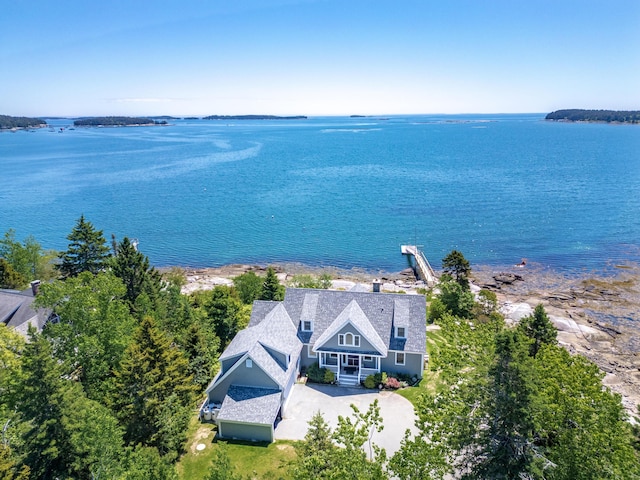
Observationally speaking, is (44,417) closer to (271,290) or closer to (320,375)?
(320,375)

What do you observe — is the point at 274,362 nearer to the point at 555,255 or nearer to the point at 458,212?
the point at 555,255

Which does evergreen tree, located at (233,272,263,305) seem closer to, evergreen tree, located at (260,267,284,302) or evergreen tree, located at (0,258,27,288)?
evergreen tree, located at (260,267,284,302)

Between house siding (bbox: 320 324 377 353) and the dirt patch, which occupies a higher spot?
house siding (bbox: 320 324 377 353)

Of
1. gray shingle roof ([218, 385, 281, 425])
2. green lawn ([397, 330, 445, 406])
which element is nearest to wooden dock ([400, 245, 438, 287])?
green lawn ([397, 330, 445, 406])

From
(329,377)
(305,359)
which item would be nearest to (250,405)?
(329,377)

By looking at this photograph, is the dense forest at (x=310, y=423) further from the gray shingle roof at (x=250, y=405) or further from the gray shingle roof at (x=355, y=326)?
the gray shingle roof at (x=355, y=326)

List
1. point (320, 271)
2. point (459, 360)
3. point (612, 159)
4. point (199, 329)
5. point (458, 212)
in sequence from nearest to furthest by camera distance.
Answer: point (459, 360), point (199, 329), point (320, 271), point (458, 212), point (612, 159)

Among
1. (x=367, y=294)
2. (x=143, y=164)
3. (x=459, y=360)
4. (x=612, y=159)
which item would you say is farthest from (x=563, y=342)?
(x=143, y=164)
